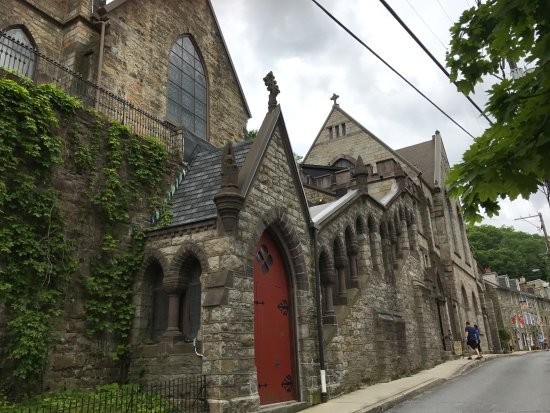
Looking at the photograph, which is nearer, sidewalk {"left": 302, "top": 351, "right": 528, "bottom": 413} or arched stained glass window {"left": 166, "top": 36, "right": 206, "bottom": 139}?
sidewalk {"left": 302, "top": 351, "right": 528, "bottom": 413}

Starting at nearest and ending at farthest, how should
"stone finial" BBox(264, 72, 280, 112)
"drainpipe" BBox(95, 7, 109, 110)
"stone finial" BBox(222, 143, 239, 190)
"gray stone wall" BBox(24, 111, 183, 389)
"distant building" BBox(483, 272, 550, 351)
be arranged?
"gray stone wall" BBox(24, 111, 183, 389)
"stone finial" BBox(222, 143, 239, 190)
"stone finial" BBox(264, 72, 280, 112)
"drainpipe" BBox(95, 7, 109, 110)
"distant building" BBox(483, 272, 550, 351)

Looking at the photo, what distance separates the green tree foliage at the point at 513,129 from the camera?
3441 mm

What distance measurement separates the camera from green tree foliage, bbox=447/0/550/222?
135 inches

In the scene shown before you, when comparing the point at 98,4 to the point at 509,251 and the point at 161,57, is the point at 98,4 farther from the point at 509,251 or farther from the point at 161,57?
the point at 509,251

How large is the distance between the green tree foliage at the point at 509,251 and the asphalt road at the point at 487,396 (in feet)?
176

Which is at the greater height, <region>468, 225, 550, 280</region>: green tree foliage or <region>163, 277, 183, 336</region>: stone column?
<region>468, 225, 550, 280</region>: green tree foliage

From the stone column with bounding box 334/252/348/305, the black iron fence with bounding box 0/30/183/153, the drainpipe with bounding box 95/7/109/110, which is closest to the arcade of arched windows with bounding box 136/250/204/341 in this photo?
the black iron fence with bounding box 0/30/183/153

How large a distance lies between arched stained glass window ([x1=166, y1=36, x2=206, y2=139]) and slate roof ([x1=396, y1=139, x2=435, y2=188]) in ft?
58.5

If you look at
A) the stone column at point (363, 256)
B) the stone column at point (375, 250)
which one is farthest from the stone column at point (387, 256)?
the stone column at point (363, 256)

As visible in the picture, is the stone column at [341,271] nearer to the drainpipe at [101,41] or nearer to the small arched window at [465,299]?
the drainpipe at [101,41]

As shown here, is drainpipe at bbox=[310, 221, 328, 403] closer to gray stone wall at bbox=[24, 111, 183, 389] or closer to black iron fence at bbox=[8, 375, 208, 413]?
black iron fence at bbox=[8, 375, 208, 413]

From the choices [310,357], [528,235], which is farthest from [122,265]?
[528,235]

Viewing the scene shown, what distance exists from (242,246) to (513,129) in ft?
18.2

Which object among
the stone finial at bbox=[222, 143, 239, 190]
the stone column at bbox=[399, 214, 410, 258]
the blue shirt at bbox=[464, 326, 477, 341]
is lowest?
the blue shirt at bbox=[464, 326, 477, 341]
